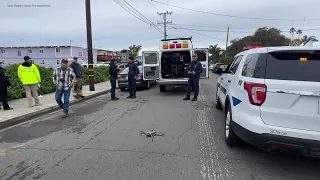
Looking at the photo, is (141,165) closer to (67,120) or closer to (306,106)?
(306,106)

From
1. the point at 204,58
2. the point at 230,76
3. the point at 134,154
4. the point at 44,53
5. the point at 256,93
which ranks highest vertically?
the point at 44,53

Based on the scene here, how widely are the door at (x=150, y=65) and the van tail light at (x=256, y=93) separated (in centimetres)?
985

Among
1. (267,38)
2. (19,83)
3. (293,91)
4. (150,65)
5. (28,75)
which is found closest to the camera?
(293,91)

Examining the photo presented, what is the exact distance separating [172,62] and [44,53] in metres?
59.3

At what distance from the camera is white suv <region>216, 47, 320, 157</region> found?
3.82m

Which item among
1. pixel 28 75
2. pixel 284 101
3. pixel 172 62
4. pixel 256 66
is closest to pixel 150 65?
pixel 172 62

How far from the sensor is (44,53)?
222 feet

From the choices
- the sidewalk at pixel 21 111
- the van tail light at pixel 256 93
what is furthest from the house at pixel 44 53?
the van tail light at pixel 256 93

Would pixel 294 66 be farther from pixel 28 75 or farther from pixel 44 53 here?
pixel 44 53

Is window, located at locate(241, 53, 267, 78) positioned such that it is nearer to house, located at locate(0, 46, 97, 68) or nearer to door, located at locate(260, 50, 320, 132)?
door, located at locate(260, 50, 320, 132)

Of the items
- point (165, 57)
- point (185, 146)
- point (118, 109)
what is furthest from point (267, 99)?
point (165, 57)

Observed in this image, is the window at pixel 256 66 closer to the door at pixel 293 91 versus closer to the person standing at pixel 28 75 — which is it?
the door at pixel 293 91

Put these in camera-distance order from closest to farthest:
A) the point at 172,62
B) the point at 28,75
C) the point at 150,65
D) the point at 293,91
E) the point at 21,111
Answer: the point at 293,91 → the point at 21,111 → the point at 28,75 → the point at 150,65 → the point at 172,62

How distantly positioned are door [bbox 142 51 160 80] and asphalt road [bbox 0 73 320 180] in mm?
6042
